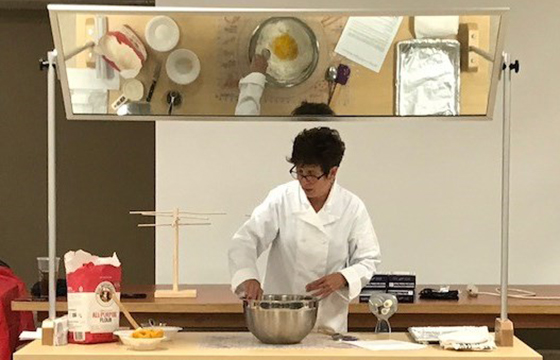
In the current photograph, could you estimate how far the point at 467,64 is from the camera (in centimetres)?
255

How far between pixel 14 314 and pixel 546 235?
2.40m

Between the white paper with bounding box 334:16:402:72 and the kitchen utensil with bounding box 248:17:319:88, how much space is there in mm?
66

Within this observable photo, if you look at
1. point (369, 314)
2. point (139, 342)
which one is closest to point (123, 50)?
point (139, 342)

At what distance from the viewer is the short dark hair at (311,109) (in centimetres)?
269

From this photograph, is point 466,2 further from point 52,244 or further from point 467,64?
point 52,244

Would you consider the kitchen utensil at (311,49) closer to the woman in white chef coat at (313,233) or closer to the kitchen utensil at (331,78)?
the kitchen utensil at (331,78)

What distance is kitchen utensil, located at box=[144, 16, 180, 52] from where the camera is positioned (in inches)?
96.9

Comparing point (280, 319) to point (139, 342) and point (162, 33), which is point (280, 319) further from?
point (162, 33)

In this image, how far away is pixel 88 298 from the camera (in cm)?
241

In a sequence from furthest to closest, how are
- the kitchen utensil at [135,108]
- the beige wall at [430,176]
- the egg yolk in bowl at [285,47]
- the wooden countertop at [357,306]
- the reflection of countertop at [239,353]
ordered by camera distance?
the beige wall at [430,176] → the wooden countertop at [357,306] → the kitchen utensil at [135,108] → the egg yolk in bowl at [285,47] → the reflection of countertop at [239,353]

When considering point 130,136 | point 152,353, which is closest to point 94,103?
point 152,353

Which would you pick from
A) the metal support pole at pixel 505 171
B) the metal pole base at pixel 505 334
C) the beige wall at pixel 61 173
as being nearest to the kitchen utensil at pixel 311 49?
the metal support pole at pixel 505 171

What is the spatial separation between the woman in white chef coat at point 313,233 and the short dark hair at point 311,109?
10.8 inches

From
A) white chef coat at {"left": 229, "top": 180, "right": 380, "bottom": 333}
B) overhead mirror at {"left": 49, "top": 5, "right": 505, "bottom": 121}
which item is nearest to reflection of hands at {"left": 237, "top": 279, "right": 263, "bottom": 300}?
white chef coat at {"left": 229, "top": 180, "right": 380, "bottom": 333}
